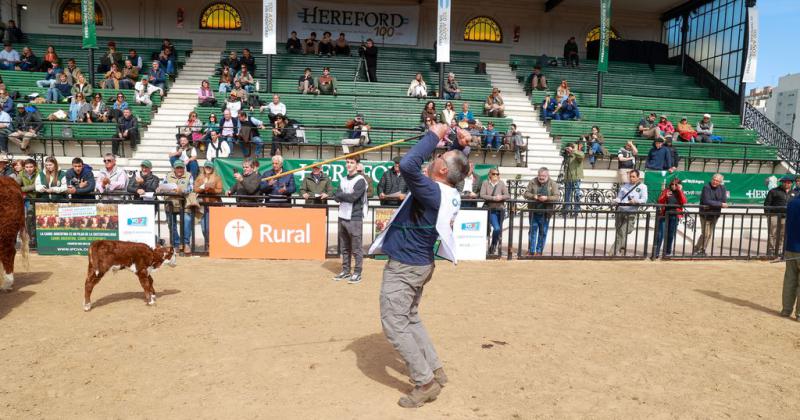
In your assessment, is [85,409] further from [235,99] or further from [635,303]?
[235,99]

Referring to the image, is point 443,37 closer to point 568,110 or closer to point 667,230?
point 568,110

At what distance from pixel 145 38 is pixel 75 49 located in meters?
3.30

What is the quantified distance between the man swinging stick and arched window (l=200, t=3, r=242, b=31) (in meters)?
26.2

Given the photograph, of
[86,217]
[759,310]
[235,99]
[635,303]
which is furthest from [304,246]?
[235,99]

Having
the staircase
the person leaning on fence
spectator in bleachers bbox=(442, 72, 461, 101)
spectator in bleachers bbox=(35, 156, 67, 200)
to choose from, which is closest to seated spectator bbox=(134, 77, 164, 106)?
the staircase

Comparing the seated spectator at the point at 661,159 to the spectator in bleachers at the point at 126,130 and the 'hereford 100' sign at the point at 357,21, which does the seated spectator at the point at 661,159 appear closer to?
the 'hereford 100' sign at the point at 357,21

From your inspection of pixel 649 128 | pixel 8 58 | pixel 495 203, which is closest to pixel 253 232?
pixel 495 203

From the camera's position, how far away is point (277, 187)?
39.2 feet

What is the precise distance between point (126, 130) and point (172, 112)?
3.27 m

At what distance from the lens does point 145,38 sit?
26781 mm

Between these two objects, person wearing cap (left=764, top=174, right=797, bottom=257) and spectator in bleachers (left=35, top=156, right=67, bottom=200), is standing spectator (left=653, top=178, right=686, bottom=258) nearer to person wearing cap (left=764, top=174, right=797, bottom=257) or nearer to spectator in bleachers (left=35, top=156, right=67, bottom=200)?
person wearing cap (left=764, top=174, right=797, bottom=257)

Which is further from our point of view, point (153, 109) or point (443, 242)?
point (153, 109)

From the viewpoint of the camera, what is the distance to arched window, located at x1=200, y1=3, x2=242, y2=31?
1091 inches

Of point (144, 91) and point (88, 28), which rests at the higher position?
point (88, 28)
